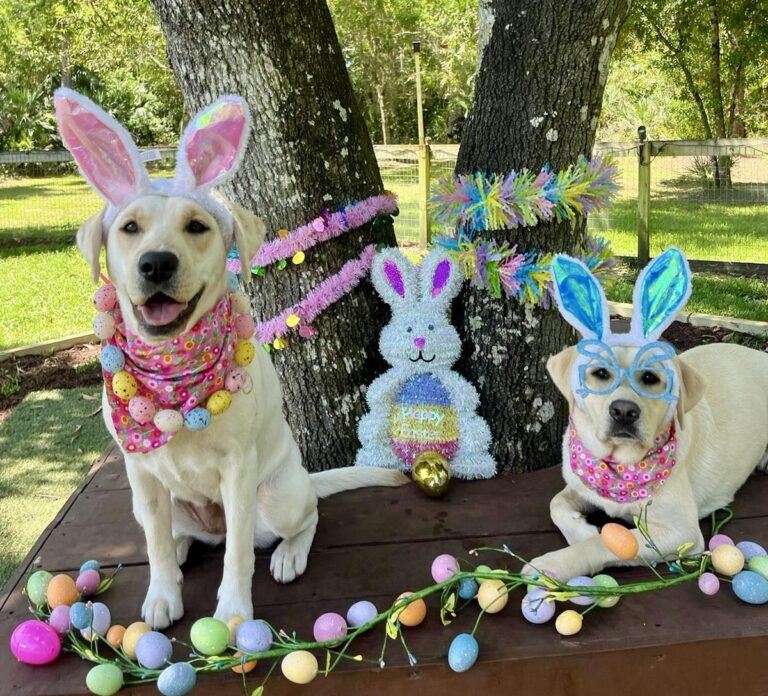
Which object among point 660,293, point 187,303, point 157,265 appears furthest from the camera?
point 660,293

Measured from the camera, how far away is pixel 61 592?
86.4 inches

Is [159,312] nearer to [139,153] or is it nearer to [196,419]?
[196,419]

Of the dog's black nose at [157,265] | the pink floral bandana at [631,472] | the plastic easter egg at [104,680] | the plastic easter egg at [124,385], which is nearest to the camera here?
the dog's black nose at [157,265]

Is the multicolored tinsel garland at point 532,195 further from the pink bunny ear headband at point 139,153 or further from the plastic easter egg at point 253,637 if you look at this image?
the plastic easter egg at point 253,637

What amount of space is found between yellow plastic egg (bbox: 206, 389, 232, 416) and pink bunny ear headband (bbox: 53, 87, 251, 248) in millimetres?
446

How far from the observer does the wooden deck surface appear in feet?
6.43

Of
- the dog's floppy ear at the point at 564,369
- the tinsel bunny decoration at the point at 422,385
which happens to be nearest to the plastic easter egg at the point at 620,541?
the dog's floppy ear at the point at 564,369

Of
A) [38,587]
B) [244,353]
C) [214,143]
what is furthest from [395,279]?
[38,587]

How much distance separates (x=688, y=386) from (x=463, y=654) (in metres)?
1.11

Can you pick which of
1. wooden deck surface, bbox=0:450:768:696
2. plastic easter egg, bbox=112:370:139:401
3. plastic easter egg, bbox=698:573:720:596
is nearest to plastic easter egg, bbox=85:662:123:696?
wooden deck surface, bbox=0:450:768:696

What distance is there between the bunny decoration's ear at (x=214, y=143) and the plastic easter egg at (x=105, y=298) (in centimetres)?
37

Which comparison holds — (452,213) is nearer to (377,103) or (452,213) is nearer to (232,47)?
(232,47)

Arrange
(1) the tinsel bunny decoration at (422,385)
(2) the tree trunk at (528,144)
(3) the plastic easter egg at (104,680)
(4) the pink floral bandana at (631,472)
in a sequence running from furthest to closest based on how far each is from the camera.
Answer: (1) the tinsel bunny decoration at (422,385) < (2) the tree trunk at (528,144) < (4) the pink floral bandana at (631,472) < (3) the plastic easter egg at (104,680)

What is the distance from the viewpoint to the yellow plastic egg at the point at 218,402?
6.57ft
